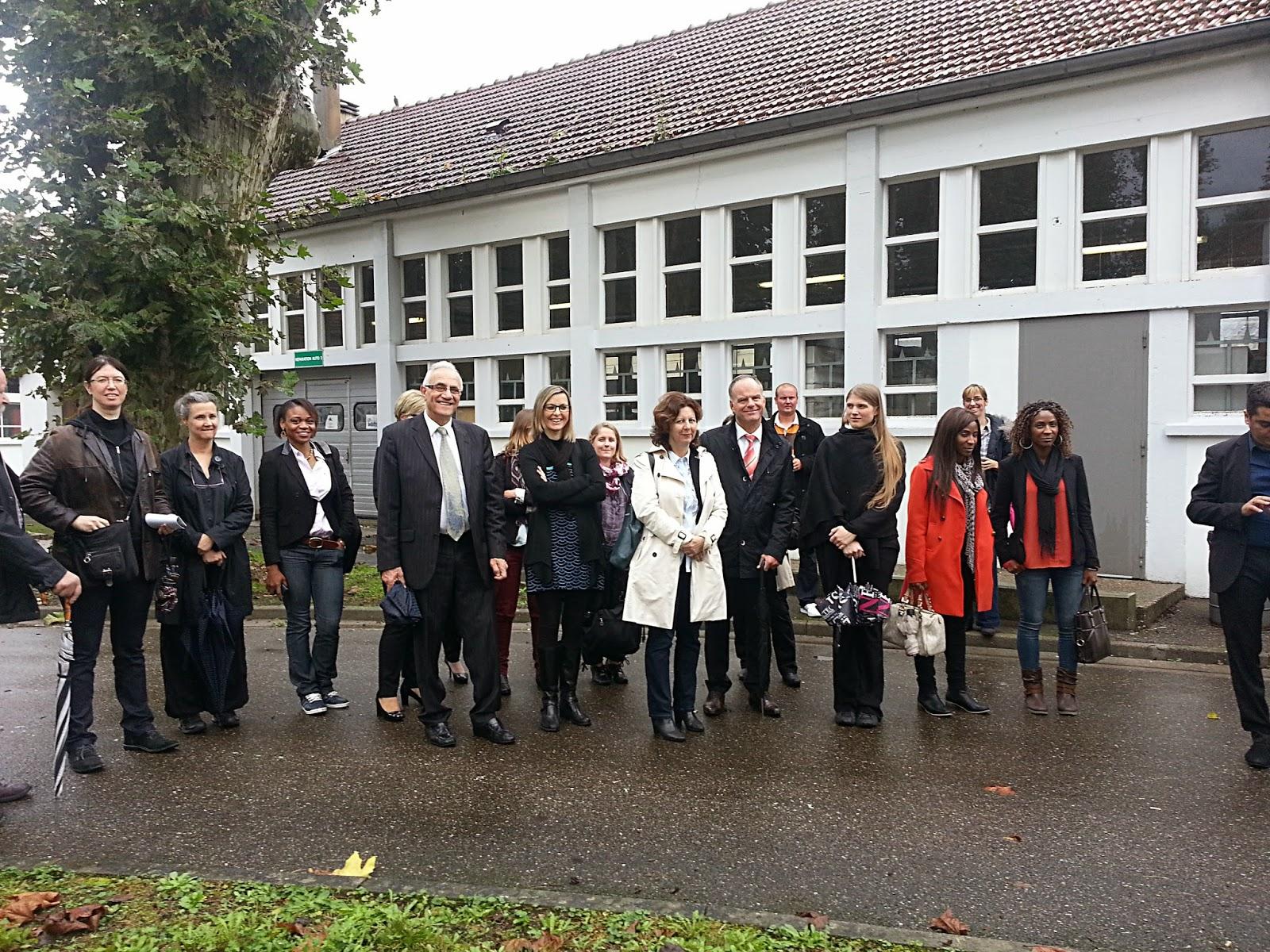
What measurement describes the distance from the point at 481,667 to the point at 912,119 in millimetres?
9716

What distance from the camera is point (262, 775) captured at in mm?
5367

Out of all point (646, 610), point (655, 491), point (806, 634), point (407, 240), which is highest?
point (407, 240)

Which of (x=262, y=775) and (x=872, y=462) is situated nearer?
(x=262, y=775)

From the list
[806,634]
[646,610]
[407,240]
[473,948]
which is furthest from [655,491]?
[407,240]

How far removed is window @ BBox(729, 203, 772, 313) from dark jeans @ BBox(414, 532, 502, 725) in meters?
9.15

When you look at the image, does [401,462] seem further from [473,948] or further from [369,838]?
[473,948]

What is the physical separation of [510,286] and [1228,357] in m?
10.9

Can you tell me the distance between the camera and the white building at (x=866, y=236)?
1081 cm

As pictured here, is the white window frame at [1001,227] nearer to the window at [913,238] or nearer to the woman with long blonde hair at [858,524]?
the window at [913,238]

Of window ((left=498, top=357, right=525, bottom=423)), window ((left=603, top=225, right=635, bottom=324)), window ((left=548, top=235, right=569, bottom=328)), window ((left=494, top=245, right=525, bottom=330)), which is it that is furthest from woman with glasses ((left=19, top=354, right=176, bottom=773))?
window ((left=494, top=245, right=525, bottom=330))

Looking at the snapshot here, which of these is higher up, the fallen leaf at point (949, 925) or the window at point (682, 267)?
the window at point (682, 267)

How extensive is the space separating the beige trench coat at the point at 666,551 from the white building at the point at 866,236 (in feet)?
22.8

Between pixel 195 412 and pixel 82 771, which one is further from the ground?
pixel 195 412

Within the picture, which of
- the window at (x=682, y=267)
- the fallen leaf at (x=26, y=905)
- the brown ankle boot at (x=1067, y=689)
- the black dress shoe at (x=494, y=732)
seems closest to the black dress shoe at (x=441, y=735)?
the black dress shoe at (x=494, y=732)
